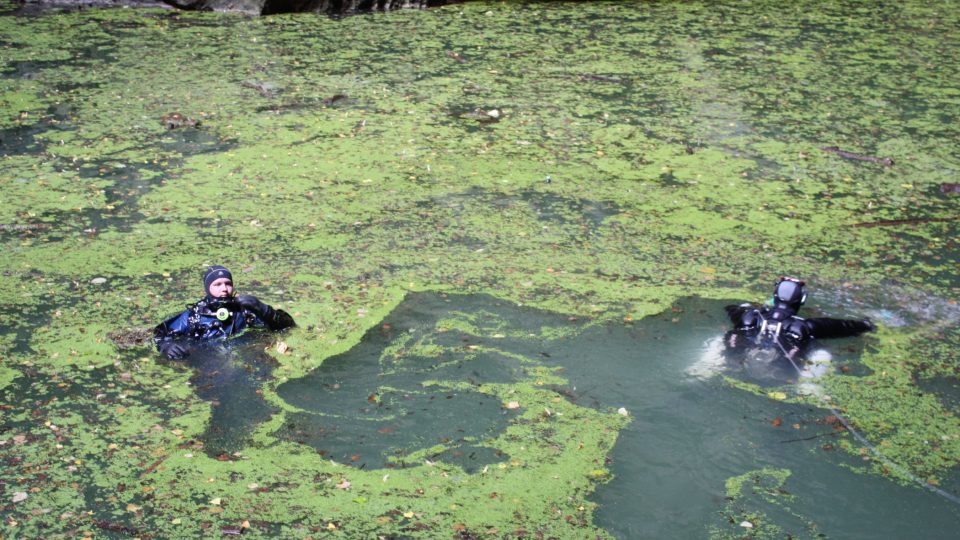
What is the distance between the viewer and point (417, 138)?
293 inches

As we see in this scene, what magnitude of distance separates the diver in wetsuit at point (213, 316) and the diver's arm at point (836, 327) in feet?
8.73

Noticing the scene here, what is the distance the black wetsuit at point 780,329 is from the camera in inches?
194

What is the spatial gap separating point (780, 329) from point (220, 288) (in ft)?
9.04

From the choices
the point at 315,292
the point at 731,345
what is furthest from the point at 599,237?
the point at 315,292

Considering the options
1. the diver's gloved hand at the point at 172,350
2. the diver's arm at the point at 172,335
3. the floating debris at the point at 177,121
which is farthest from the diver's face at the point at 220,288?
the floating debris at the point at 177,121

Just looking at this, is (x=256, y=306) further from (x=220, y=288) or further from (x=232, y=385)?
(x=232, y=385)

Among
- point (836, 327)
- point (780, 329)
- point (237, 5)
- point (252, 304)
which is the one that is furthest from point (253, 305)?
point (237, 5)

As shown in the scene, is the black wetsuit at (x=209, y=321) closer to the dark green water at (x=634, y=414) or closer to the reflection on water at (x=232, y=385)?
the reflection on water at (x=232, y=385)

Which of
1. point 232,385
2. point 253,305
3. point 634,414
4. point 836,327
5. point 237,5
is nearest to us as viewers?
point 634,414

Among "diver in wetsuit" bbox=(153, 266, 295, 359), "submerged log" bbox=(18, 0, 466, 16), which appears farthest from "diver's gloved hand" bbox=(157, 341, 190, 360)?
"submerged log" bbox=(18, 0, 466, 16)

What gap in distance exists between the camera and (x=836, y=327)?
5.05 metres

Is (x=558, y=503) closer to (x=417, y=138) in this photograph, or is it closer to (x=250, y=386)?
(x=250, y=386)

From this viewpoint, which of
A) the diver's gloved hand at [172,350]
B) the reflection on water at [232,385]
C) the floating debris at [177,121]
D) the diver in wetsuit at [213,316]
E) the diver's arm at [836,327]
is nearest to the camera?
the reflection on water at [232,385]

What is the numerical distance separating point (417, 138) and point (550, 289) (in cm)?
236
